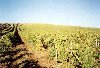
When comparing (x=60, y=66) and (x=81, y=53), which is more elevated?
(x=81, y=53)

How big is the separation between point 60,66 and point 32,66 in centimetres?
216

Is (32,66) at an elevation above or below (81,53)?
below

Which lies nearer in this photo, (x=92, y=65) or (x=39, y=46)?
(x=92, y=65)

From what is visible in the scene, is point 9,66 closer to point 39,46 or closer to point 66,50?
point 66,50

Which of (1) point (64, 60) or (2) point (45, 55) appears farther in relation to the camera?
(2) point (45, 55)

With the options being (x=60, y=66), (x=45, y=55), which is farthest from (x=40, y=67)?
(x=45, y=55)

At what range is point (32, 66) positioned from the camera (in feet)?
48.9

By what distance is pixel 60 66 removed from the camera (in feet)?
48.4

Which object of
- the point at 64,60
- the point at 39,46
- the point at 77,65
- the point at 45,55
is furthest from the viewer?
the point at 39,46

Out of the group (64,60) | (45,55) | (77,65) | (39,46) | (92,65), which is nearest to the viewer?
(92,65)

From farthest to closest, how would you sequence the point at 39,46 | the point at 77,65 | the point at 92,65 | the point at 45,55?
the point at 39,46, the point at 45,55, the point at 77,65, the point at 92,65

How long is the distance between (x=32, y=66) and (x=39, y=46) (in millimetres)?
8466

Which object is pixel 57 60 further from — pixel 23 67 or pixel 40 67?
pixel 23 67

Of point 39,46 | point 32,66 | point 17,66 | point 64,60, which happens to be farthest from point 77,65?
point 39,46
